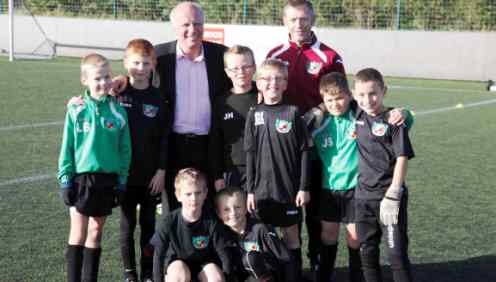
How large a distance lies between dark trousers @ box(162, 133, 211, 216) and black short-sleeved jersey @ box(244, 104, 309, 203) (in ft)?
1.26

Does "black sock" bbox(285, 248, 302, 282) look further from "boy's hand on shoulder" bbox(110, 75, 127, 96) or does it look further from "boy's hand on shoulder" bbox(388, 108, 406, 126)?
"boy's hand on shoulder" bbox(110, 75, 127, 96)

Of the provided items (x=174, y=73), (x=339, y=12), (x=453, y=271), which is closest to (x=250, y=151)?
(x=174, y=73)

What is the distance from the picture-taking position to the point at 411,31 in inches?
802

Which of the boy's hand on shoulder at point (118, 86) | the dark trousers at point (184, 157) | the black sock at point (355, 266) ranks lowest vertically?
the black sock at point (355, 266)

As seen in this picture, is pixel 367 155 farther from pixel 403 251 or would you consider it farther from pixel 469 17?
pixel 469 17

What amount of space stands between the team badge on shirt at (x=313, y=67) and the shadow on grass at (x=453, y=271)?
4.35 feet

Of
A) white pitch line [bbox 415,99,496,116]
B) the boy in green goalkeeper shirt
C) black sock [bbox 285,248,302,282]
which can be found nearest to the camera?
black sock [bbox 285,248,302,282]

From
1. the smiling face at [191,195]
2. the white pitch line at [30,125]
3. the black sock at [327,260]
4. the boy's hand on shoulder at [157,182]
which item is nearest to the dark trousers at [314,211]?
the black sock at [327,260]

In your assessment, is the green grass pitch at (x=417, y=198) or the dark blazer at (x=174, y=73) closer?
the dark blazer at (x=174, y=73)

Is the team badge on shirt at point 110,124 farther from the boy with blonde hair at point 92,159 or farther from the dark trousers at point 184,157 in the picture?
the dark trousers at point 184,157

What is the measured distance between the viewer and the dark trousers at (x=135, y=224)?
14.1 ft

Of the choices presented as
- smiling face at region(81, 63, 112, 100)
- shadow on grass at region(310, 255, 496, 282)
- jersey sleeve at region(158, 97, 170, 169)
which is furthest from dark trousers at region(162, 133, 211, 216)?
shadow on grass at region(310, 255, 496, 282)

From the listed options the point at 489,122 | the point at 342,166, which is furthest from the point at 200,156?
the point at 489,122

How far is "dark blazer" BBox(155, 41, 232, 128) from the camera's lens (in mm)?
4379
